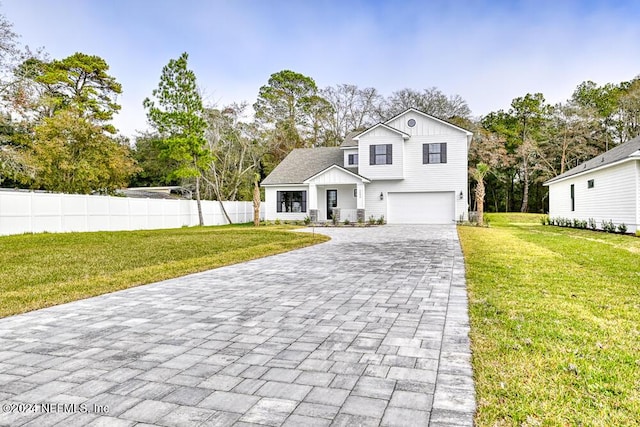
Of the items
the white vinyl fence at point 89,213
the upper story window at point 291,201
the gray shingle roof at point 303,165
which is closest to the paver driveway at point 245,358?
the white vinyl fence at point 89,213

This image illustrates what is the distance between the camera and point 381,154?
74.8 feet

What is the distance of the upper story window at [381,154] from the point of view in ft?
74.3

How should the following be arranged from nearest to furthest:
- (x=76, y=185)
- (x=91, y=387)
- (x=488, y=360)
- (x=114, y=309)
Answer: (x=91, y=387) → (x=488, y=360) → (x=114, y=309) → (x=76, y=185)

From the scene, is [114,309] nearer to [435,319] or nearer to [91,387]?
[91,387]

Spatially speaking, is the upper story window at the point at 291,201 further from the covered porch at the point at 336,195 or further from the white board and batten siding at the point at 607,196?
the white board and batten siding at the point at 607,196

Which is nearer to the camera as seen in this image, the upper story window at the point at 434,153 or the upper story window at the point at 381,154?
the upper story window at the point at 434,153

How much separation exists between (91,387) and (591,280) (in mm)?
6814

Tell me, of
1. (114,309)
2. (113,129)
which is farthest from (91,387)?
(113,129)

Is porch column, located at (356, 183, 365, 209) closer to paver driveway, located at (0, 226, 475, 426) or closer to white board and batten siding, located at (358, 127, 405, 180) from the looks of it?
white board and batten siding, located at (358, 127, 405, 180)

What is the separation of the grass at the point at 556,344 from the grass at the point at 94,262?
207 inches

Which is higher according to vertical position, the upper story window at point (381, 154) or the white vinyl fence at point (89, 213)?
the upper story window at point (381, 154)

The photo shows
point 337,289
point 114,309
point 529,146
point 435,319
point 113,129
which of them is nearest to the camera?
point 435,319

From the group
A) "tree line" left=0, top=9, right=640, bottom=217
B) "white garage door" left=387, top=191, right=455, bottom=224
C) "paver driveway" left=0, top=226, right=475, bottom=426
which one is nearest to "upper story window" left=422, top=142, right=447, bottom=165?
"white garage door" left=387, top=191, right=455, bottom=224

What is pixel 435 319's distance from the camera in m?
4.27
